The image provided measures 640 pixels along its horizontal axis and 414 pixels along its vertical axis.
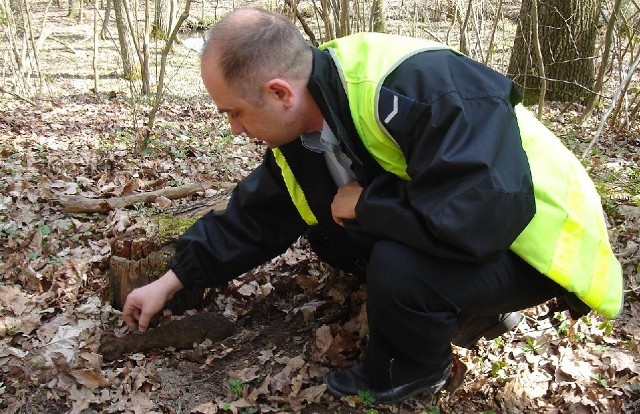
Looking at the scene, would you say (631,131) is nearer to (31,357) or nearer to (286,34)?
(286,34)

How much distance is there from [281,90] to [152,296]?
123cm

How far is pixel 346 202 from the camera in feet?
7.39

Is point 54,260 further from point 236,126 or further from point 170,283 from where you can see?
point 236,126

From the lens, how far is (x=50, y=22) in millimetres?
19109

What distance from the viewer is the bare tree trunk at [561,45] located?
7191 mm

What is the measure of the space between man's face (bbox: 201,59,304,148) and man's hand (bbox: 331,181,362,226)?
Result: 306 millimetres

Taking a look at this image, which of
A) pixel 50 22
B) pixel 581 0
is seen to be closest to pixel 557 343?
pixel 581 0

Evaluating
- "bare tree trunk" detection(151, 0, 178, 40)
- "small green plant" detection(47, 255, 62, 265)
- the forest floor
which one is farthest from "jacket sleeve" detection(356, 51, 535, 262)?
"bare tree trunk" detection(151, 0, 178, 40)

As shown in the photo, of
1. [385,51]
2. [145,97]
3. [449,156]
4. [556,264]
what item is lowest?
[145,97]

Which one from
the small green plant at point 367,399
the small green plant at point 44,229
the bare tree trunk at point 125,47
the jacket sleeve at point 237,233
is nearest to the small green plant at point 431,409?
the small green plant at point 367,399

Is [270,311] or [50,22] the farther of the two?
[50,22]

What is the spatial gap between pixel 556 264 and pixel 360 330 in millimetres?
1098

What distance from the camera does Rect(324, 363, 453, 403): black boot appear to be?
242 cm

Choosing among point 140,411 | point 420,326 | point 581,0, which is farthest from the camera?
point 581,0
